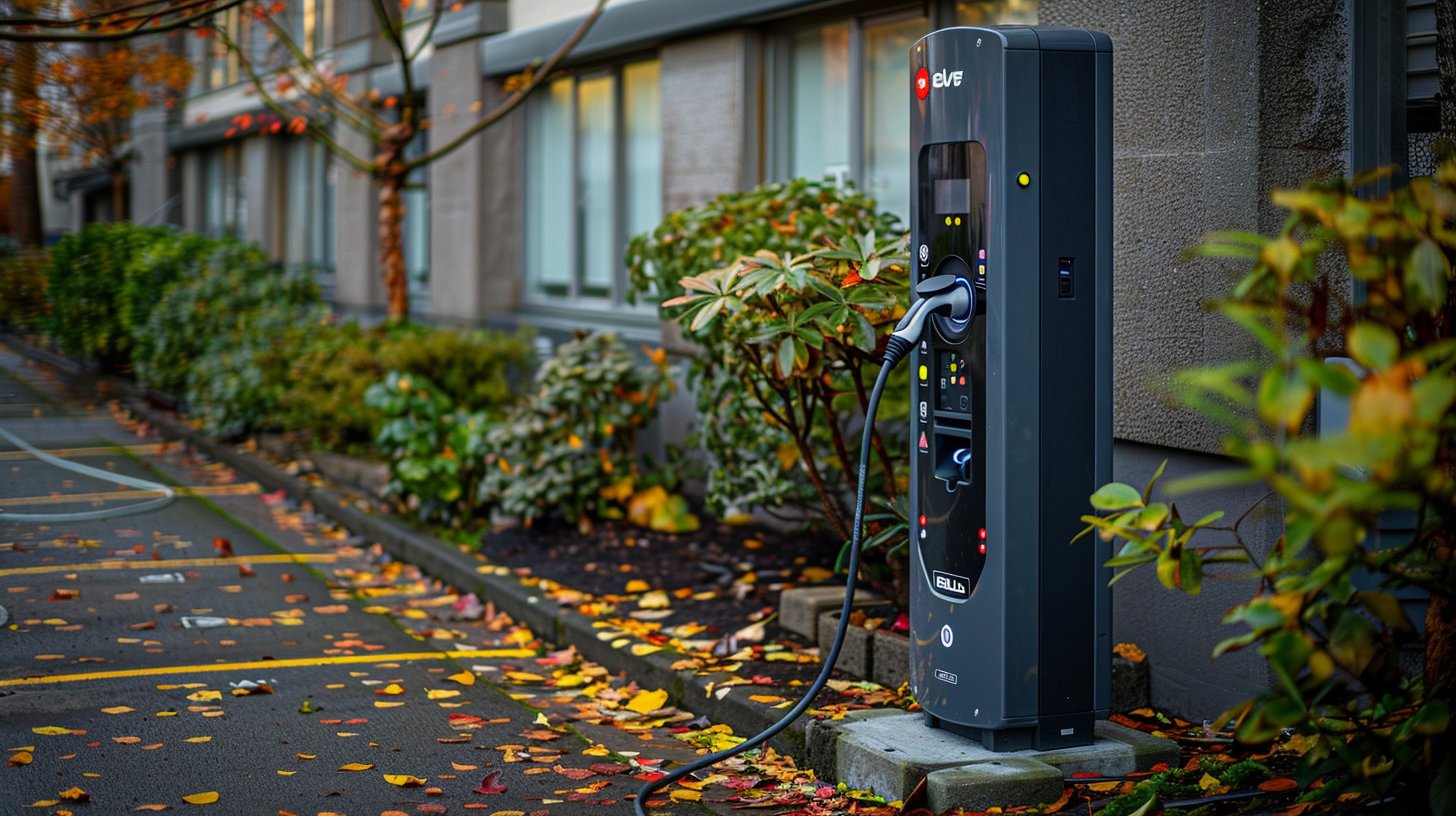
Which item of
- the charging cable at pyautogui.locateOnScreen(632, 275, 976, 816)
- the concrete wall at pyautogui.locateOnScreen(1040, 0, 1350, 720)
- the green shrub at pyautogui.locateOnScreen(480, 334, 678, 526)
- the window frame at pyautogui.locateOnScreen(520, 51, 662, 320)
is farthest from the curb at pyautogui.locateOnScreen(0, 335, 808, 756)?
the window frame at pyautogui.locateOnScreen(520, 51, 662, 320)

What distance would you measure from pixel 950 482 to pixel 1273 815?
1.36 meters

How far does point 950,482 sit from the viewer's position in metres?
4.82

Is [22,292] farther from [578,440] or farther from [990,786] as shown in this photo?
[990,786]

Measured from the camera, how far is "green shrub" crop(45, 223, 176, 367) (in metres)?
13.7

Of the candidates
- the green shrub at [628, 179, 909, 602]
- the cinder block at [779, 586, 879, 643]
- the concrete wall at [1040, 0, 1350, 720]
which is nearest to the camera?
the concrete wall at [1040, 0, 1350, 720]

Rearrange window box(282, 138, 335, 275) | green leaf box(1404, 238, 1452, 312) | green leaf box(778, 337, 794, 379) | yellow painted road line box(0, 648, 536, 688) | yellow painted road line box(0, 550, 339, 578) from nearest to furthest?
green leaf box(1404, 238, 1452, 312), green leaf box(778, 337, 794, 379), yellow painted road line box(0, 648, 536, 688), yellow painted road line box(0, 550, 339, 578), window box(282, 138, 335, 275)

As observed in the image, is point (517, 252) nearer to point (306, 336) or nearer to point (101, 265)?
point (306, 336)

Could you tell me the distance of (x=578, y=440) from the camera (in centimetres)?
888

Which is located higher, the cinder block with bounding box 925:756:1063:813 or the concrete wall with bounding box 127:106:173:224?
the concrete wall with bounding box 127:106:173:224

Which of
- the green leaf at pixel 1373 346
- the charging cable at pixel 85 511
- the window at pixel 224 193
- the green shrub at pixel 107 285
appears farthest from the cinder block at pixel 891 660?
the window at pixel 224 193

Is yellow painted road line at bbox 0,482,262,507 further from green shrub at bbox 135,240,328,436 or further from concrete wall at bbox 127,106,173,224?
concrete wall at bbox 127,106,173,224

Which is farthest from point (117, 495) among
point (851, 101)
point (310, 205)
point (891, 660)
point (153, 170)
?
point (153, 170)

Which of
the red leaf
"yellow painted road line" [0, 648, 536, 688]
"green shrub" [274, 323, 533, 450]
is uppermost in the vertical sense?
"green shrub" [274, 323, 533, 450]

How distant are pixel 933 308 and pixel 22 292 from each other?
8404mm
